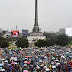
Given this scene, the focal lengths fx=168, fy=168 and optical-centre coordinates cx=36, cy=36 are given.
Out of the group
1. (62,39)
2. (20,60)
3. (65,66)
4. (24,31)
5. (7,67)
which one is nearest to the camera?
(7,67)

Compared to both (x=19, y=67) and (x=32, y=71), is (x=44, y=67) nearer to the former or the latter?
(x=32, y=71)

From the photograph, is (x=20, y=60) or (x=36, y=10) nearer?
(x=20, y=60)

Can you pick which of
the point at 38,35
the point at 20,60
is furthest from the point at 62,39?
the point at 20,60

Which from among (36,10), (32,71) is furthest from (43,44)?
(32,71)

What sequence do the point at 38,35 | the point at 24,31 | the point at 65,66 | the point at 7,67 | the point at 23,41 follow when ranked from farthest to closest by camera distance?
the point at 24,31 < the point at 38,35 < the point at 23,41 < the point at 65,66 < the point at 7,67

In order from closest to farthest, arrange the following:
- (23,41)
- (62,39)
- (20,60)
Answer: (20,60)
(23,41)
(62,39)

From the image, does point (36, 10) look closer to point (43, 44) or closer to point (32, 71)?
point (43, 44)

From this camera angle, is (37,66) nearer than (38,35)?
Yes

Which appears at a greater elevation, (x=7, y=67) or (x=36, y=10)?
(x=36, y=10)

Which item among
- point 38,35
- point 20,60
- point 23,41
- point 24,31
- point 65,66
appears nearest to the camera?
point 65,66

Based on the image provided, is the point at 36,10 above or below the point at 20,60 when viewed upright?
above
